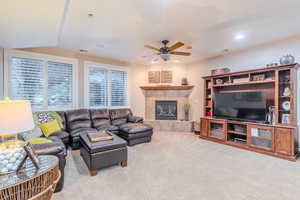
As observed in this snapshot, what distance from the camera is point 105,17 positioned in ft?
9.09

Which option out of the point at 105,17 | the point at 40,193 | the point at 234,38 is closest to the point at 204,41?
the point at 234,38

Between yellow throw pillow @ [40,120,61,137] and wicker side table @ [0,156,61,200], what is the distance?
218 centimetres

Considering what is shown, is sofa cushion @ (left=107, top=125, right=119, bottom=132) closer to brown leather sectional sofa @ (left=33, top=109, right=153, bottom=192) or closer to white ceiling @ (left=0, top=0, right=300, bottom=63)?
brown leather sectional sofa @ (left=33, top=109, right=153, bottom=192)

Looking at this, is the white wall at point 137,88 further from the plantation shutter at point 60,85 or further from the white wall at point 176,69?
the plantation shutter at point 60,85

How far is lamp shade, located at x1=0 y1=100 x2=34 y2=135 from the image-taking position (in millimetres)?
1374

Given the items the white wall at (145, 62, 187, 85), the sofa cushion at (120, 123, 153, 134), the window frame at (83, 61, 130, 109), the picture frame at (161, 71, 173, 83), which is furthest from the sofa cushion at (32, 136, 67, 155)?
the white wall at (145, 62, 187, 85)

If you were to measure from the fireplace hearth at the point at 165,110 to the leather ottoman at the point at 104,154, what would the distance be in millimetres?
3518

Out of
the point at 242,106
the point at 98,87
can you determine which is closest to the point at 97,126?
the point at 98,87

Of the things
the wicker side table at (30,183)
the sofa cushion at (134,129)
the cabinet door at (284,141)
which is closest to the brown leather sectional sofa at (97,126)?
the sofa cushion at (134,129)

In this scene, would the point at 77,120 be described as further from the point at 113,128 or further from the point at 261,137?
the point at 261,137

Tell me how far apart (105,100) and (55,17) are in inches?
139

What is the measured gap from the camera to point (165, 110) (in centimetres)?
Answer: 635

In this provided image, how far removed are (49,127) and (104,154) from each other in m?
1.68

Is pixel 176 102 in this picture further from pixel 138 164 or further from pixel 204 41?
pixel 138 164
